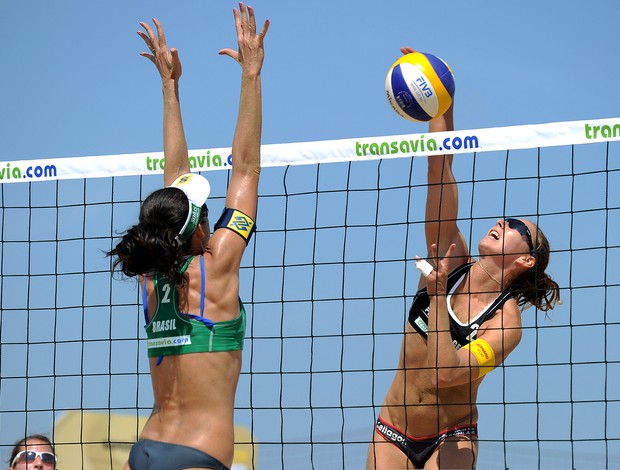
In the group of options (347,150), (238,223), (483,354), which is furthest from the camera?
(347,150)

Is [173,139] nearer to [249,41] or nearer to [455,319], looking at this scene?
[249,41]

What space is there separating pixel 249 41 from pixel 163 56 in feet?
2.72

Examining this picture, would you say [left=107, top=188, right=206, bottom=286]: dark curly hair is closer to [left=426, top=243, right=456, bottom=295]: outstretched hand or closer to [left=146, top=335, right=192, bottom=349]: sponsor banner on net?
[left=146, top=335, right=192, bottom=349]: sponsor banner on net

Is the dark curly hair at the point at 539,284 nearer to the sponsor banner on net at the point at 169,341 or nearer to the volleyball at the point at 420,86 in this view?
the volleyball at the point at 420,86

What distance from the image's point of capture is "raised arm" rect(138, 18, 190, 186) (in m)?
4.74

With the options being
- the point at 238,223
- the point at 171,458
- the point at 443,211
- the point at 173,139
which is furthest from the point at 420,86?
the point at 171,458

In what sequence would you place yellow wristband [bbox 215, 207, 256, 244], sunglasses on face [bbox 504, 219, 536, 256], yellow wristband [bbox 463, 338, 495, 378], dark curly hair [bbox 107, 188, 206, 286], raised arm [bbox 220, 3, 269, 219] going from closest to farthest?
1. dark curly hair [bbox 107, 188, 206, 286]
2. yellow wristband [bbox 215, 207, 256, 244]
3. raised arm [bbox 220, 3, 269, 219]
4. yellow wristband [bbox 463, 338, 495, 378]
5. sunglasses on face [bbox 504, 219, 536, 256]

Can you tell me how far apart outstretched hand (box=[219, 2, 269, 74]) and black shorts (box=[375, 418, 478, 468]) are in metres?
2.19

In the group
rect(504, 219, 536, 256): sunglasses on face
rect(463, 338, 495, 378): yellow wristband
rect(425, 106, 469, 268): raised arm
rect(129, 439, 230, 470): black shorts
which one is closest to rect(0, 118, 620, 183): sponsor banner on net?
rect(425, 106, 469, 268): raised arm

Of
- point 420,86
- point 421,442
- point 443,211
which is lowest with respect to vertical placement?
point 421,442

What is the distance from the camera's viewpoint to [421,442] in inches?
205

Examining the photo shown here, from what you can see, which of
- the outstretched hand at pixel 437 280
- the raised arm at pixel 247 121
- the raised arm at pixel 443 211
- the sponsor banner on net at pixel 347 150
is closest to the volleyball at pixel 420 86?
the sponsor banner on net at pixel 347 150

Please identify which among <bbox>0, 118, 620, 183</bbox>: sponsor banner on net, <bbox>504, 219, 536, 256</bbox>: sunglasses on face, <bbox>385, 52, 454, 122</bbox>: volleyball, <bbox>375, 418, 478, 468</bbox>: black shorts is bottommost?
<bbox>375, 418, 478, 468</bbox>: black shorts

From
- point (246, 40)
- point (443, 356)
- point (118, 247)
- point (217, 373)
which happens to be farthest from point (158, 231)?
point (443, 356)
